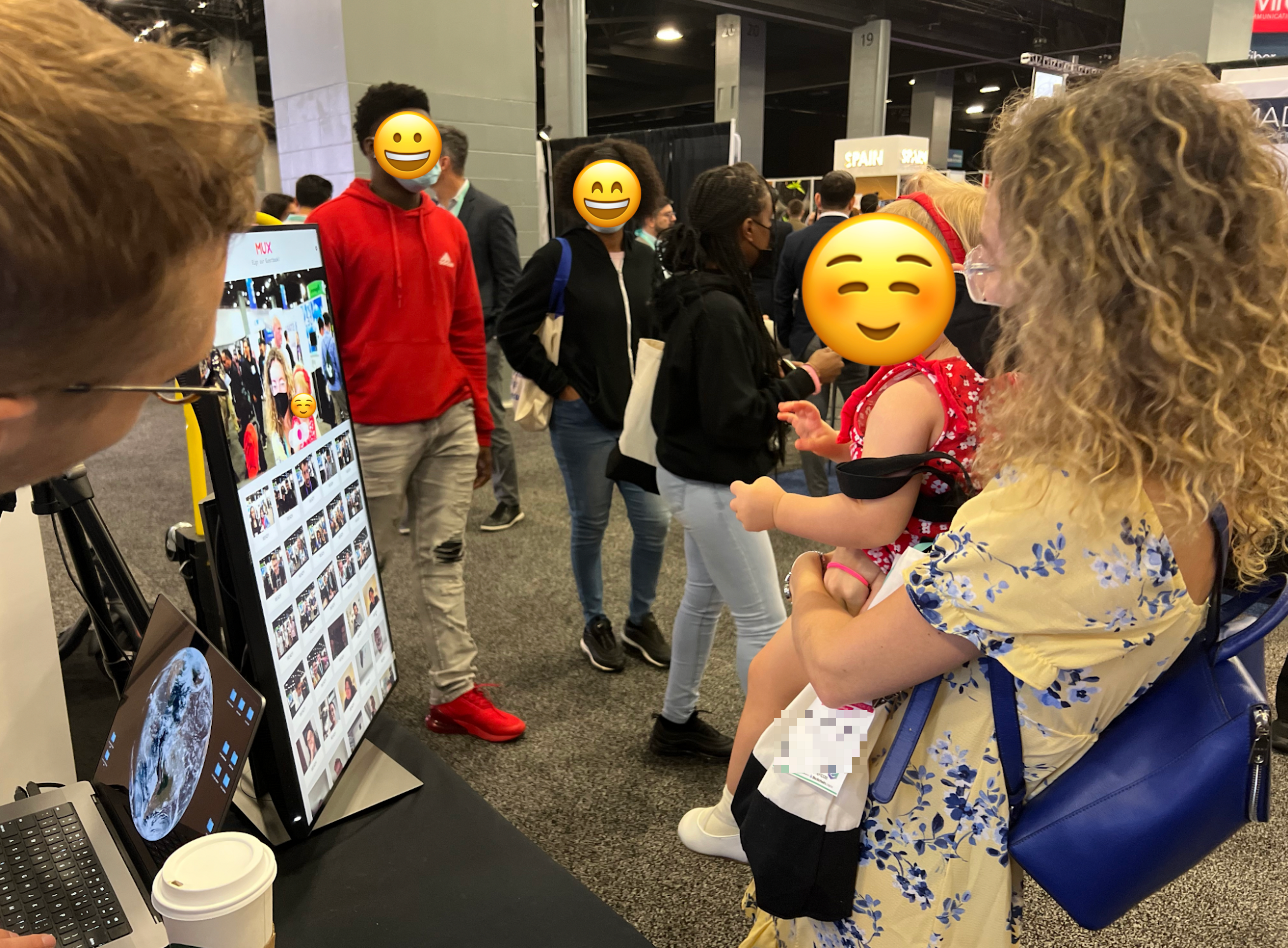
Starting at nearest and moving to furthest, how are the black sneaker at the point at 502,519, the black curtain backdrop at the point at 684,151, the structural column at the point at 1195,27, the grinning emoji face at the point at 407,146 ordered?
the grinning emoji face at the point at 407,146 < the black sneaker at the point at 502,519 < the structural column at the point at 1195,27 < the black curtain backdrop at the point at 684,151

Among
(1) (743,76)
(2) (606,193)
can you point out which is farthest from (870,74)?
(2) (606,193)

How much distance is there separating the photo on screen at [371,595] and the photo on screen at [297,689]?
281 millimetres

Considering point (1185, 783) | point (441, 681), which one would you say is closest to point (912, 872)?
point (1185, 783)

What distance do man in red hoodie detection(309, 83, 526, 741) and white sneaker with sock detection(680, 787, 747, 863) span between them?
0.64 m

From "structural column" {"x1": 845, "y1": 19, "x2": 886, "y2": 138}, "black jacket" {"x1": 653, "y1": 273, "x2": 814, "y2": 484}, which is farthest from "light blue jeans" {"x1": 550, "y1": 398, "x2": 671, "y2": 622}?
"structural column" {"x1": 845, "y1": 19, "x2": 886, "y2": 138}

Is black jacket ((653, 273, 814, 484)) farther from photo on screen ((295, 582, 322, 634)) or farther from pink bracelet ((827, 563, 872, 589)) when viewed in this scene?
photo on screen ((295, 582, 322, 634))

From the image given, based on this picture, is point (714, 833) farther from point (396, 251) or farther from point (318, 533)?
point (396, 251)

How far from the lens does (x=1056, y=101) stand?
0.77 metres

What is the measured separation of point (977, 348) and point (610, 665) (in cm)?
194

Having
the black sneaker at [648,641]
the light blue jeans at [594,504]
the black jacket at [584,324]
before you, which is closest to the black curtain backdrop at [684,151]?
the black jacket at [584,324]

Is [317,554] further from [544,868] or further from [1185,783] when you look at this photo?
[1185,783]

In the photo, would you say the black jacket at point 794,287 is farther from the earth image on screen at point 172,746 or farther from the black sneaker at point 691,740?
the earth image on screen at point 172,746

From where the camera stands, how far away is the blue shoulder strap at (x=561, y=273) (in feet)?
8.05

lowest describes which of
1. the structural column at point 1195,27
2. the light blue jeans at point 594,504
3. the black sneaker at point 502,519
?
the black sneaker at point 502,519
